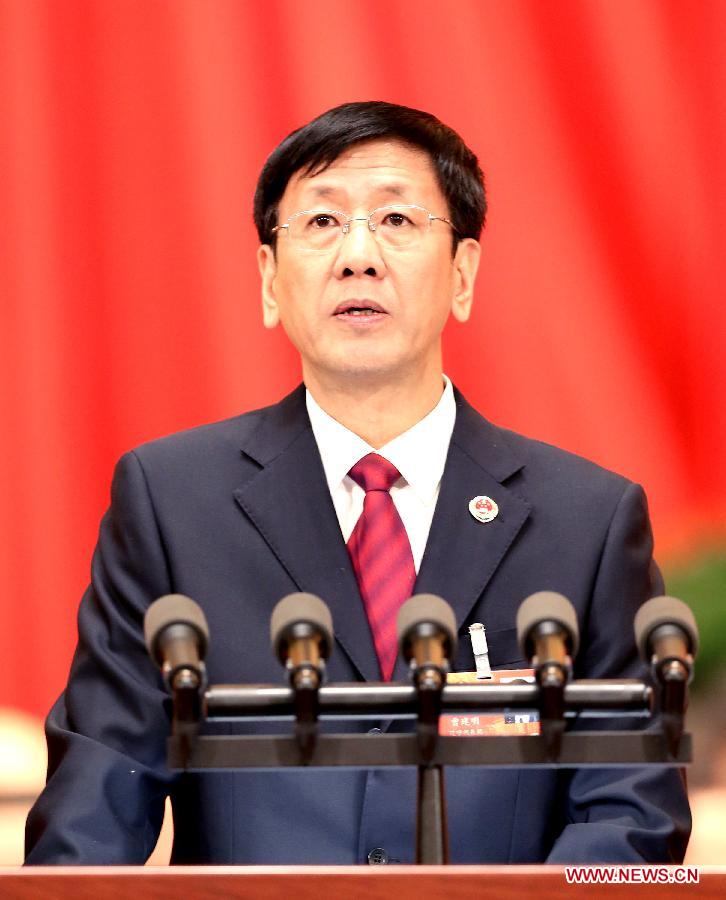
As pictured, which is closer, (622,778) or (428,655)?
(428,655)

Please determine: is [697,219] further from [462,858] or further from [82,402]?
[462,858]

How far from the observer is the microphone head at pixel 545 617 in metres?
1.29

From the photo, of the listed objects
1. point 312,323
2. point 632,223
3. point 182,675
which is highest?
point 632,223

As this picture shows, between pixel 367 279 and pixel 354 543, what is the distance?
1.23 ft

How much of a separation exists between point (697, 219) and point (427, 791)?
1796 millimetres

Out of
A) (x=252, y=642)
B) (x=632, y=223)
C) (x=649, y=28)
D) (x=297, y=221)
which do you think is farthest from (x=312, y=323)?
(x=649, y=28)

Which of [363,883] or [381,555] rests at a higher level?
[381,555]

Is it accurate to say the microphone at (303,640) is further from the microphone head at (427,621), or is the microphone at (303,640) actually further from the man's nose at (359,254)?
the man's nose at (359,254)

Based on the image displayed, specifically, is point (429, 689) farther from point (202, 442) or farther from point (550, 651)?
point (202, 442)

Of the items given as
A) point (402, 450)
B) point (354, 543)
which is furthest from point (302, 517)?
point (402, 450)

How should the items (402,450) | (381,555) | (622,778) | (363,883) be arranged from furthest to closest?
(402,450), (381,555), (622,778), (363,883)

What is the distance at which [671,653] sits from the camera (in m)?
1.27

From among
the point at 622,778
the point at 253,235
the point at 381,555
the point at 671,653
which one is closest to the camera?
the point at 671,653

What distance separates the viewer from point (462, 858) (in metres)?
1.95
